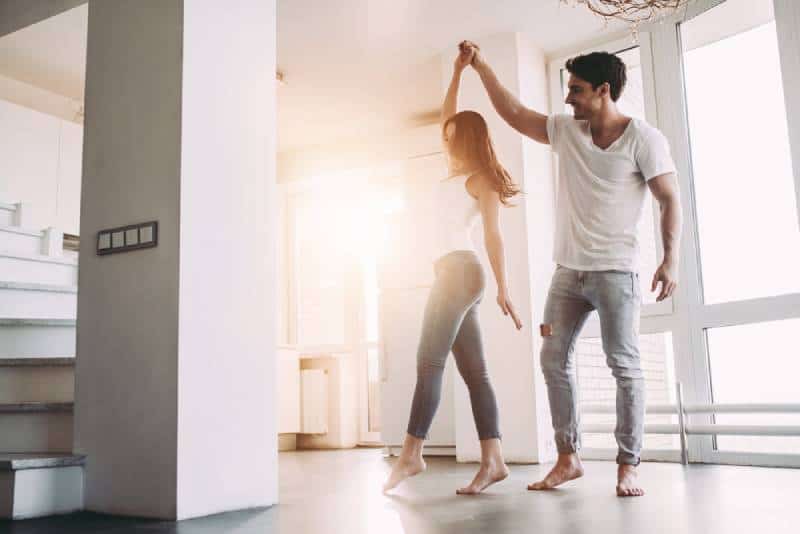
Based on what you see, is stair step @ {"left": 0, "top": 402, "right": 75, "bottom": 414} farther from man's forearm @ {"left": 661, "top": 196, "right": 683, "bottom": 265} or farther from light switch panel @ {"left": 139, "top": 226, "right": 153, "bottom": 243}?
man's forearm @ {"left": 661, "top": 196, "right": 683, "bottom": 265}

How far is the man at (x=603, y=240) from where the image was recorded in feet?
8.24

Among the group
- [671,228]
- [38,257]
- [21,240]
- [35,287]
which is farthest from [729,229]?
[21,240]

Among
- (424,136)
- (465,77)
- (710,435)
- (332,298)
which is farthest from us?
(332,298)

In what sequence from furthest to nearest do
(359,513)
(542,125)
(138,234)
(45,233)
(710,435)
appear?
(45,233) → (710,435) → (542,125) → (138,234) → (359,513)

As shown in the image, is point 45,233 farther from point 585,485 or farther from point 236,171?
point 585,485

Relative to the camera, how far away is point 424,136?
5.71 meters

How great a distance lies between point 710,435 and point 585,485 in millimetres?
1269

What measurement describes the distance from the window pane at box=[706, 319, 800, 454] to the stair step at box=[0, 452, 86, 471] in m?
2.91

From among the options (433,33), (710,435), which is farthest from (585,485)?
(433,33)

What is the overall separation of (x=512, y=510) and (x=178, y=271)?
3.92 feet

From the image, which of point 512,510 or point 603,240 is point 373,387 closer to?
point 603,240

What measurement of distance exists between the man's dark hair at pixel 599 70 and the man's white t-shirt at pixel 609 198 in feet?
0.52

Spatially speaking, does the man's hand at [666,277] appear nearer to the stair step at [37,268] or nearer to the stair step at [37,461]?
the stair step at [37,461]

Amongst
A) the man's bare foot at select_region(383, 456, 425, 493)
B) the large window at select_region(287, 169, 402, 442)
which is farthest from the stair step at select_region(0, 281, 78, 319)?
the large window at select_region(287, 169, 402, 442)
